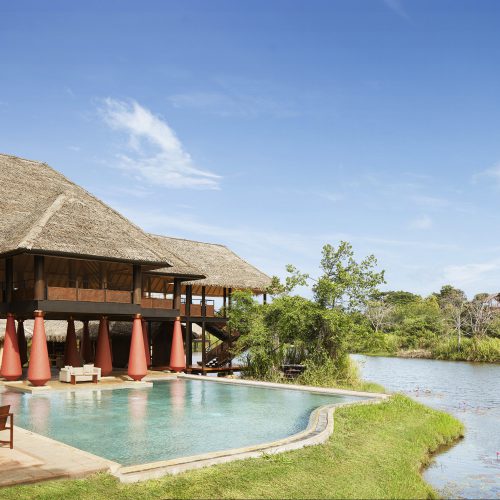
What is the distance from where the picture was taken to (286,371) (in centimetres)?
2469

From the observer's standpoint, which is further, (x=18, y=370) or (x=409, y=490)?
(x=18, y=370)

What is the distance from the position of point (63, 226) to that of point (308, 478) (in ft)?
46.9

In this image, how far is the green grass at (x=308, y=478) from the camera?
7717mm

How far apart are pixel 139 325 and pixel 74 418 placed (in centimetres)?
833

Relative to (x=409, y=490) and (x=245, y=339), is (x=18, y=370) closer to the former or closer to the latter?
(x=245, y=339)

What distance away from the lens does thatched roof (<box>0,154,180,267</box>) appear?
64.0 feet

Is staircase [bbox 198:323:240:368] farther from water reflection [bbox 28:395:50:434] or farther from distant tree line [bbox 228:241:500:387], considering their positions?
water reflection [bbox 28:395:50:434]

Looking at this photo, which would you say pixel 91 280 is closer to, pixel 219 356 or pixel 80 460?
pixel 219 356

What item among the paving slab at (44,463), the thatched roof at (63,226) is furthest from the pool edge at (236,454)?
the thatched roof at (63,226)

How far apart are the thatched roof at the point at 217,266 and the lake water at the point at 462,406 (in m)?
7.10

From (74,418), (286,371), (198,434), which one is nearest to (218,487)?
(198,434)

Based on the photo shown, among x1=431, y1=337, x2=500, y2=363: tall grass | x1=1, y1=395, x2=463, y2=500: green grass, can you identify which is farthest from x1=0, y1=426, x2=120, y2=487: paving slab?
x1=431, y1=337, x2=500, y2=363: tall grass

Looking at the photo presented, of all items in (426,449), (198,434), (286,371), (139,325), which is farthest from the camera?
(286,371)

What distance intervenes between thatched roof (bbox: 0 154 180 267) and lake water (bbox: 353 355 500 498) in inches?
405
